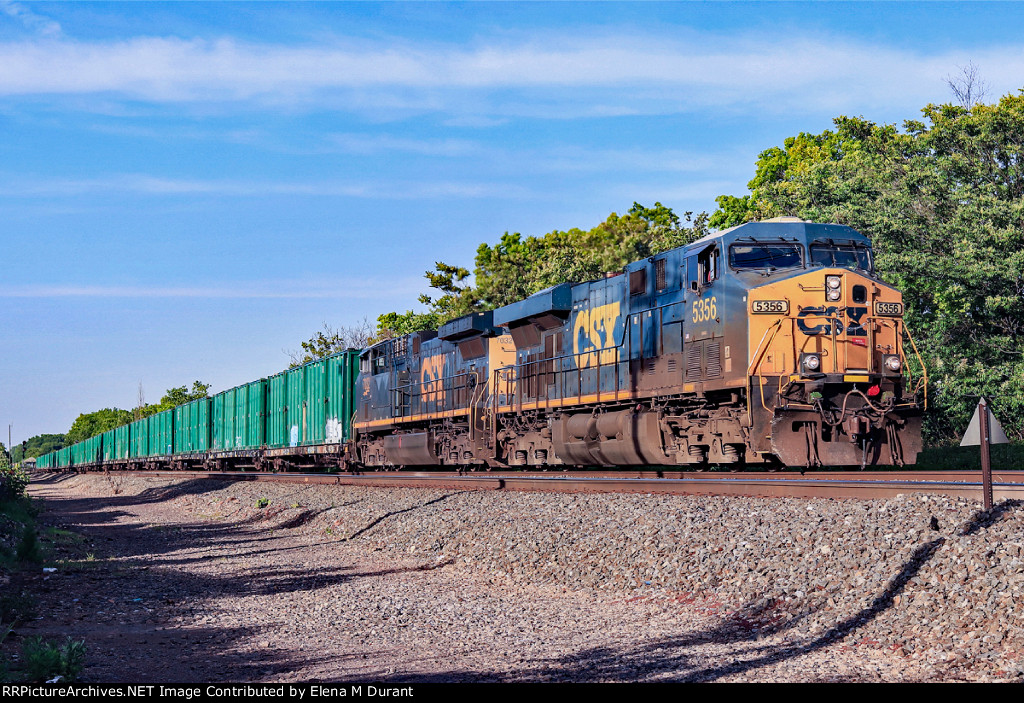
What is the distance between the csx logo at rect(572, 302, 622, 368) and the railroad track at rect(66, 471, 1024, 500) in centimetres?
226

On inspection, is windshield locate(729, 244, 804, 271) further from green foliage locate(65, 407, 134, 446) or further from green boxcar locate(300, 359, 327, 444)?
green foliage locate(65, 407, 134, 446)

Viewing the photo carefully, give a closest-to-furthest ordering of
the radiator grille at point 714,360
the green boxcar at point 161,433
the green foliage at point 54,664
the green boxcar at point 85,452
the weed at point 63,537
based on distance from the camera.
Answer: the green foliage at point 54,664 → the radiator grille at point 714,360 → the weed at point 63,537 → the green boxcar at point 161,433 → the green boxcar at point 85,452

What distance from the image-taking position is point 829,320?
46.1 ft

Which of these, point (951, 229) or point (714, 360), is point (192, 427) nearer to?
point (951, 229)

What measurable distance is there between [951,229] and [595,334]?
1301cm

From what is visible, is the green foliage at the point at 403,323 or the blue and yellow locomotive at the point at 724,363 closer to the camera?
the blue and yellow locomotive at the point at 724,363

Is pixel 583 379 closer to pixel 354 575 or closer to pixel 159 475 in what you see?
pixel 354 575

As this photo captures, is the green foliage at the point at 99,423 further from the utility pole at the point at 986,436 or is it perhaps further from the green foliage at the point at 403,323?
the utility pole at the point at 986,436

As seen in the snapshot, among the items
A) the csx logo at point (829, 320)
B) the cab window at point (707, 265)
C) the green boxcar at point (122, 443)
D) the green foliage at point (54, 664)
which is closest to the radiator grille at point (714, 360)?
the cab window at point (707, 265)

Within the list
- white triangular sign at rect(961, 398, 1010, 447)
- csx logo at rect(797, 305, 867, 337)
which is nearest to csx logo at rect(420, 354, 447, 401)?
csx logo at rect(797, 305, 867, 337)

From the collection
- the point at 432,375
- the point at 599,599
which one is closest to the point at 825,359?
the point at 599,599

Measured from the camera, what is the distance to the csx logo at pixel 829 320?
14.0m

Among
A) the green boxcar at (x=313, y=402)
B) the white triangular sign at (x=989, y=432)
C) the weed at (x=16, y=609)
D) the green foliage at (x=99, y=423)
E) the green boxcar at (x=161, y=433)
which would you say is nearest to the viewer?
the white triangular sign at (x=989, y=432)

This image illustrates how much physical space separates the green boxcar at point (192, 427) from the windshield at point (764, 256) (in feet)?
119
